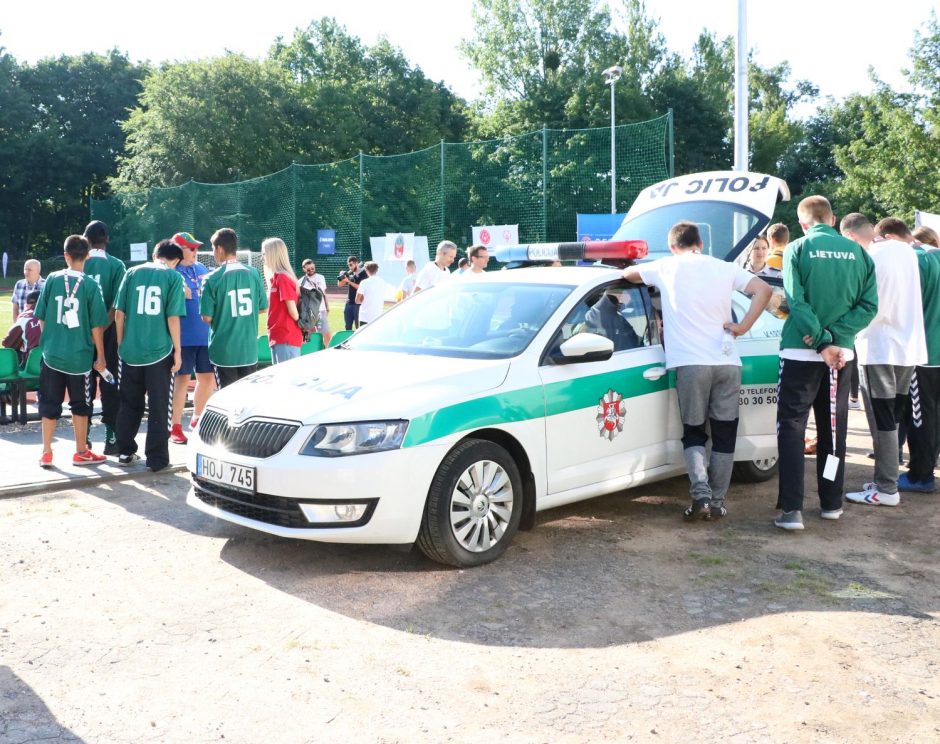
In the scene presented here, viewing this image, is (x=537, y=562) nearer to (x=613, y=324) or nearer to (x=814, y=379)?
(x=613, y=324)

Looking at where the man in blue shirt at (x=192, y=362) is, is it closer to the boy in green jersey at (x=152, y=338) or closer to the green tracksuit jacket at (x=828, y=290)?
the boy in green jersey at (x=152, y=338)

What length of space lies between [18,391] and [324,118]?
49.2m

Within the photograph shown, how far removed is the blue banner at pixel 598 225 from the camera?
26.3 m

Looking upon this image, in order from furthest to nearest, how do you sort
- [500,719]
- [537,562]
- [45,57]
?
[45,57] → [537,562] → [500,719]

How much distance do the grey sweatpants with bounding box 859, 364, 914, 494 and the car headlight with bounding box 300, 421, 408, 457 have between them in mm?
3663

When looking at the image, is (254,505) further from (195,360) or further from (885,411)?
(885,411)

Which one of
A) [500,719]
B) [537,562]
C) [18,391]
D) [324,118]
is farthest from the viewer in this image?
[324,118]

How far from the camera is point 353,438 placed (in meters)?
5.01

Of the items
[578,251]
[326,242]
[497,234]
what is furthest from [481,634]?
[326,242]

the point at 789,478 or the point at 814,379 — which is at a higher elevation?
the point at 814,379

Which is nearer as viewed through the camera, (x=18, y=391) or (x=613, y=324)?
(x=613, y=324)

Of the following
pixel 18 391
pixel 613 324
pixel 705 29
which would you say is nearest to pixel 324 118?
pixel 705 29

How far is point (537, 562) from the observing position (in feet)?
17.9

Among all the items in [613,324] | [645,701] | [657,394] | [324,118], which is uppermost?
[324,118]
